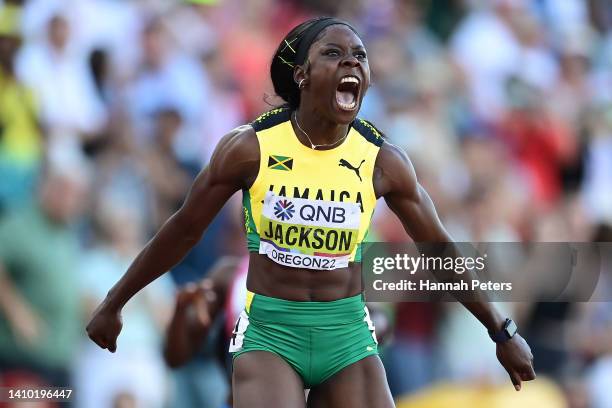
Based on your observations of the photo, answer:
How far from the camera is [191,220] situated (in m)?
5.38

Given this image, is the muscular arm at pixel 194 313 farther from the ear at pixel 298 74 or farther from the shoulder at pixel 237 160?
the ear at pixel 298 74

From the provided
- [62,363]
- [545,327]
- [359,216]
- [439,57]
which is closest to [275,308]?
[359,216]

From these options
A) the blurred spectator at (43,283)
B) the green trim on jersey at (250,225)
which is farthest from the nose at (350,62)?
the blurred spectator at (43,283)

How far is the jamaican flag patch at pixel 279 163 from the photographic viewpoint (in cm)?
527

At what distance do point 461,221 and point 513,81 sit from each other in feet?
6.61

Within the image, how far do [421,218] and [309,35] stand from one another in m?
0.96

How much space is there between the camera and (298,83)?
5.44 m

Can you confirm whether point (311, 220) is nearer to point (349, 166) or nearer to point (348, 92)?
point (349, 166)

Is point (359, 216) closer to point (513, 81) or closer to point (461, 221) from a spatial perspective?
point (461, 221)

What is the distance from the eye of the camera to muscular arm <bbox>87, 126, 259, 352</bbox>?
527cm

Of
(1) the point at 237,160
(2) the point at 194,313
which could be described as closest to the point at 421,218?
(1) the point at 237,160

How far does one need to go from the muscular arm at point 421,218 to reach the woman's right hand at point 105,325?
4.39 feet

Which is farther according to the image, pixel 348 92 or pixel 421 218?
pixel 421 218

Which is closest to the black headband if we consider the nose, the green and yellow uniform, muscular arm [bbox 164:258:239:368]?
the nose
